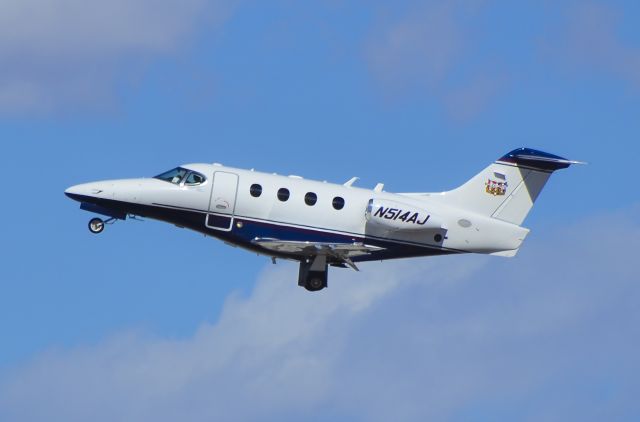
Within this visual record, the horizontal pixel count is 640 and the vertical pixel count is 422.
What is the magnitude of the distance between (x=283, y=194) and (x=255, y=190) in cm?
86

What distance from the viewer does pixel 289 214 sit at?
42.0m

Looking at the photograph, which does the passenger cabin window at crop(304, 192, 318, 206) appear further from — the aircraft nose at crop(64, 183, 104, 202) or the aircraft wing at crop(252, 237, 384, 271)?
the aircraft nose at crop(64, 183, 104, 202)

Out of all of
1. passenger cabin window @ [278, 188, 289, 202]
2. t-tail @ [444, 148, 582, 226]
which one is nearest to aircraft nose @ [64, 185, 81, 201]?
passenger cabin window @ [278, 188, 289, 202]

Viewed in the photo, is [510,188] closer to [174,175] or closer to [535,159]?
[535,159]

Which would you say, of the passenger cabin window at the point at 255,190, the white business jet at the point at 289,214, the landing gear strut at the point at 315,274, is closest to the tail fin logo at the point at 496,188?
the white business jet at the point at 289,214

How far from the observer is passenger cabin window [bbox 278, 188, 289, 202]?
138ft

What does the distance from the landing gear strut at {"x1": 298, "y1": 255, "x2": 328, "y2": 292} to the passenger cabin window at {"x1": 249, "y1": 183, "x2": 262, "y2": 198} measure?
253 centimetres

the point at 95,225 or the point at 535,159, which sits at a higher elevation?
the point at 535,159

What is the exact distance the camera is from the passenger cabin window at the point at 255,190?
41906mm

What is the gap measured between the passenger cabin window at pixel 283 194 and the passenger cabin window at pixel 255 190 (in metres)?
0.61

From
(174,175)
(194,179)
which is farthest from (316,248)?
(174,175)

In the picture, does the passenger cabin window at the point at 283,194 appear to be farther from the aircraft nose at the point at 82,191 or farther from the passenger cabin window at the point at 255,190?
the aircraft nose at the point at 82,191

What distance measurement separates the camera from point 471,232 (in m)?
43.8

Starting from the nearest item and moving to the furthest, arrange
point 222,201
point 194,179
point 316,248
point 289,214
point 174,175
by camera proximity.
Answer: point 316,248 < point 222,201 < point 289,214 < point 194,179 < point 174,175
